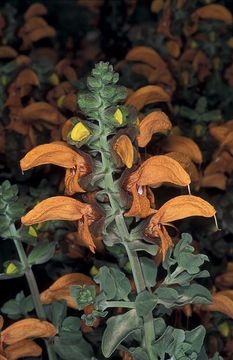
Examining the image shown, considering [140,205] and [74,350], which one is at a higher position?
[140,205]

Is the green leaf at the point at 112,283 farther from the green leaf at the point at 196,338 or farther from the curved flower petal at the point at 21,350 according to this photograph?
the curved flower petal at the point at 21,350

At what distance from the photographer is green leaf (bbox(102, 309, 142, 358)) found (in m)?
0.92

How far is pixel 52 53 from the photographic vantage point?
2.52 meters

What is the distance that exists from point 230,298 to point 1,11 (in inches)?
63.0

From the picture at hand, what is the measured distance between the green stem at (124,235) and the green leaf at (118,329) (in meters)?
0.01

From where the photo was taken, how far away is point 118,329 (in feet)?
3.07

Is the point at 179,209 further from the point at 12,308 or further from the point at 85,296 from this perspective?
the point at 12,308

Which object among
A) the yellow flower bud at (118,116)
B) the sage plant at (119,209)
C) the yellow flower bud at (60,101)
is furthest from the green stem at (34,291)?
the yellow flower bud at (60,101)

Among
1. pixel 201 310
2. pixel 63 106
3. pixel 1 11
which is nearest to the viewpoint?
pixel 201 310

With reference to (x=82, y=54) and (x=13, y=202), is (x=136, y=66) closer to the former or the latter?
(x=82, y=54)

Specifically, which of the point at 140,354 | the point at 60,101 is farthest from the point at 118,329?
the point at 60,101

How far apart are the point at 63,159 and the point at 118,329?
212 millimetres

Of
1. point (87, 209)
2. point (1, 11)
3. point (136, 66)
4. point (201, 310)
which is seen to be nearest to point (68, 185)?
point (87, 209)

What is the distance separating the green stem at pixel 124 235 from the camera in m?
0.91
